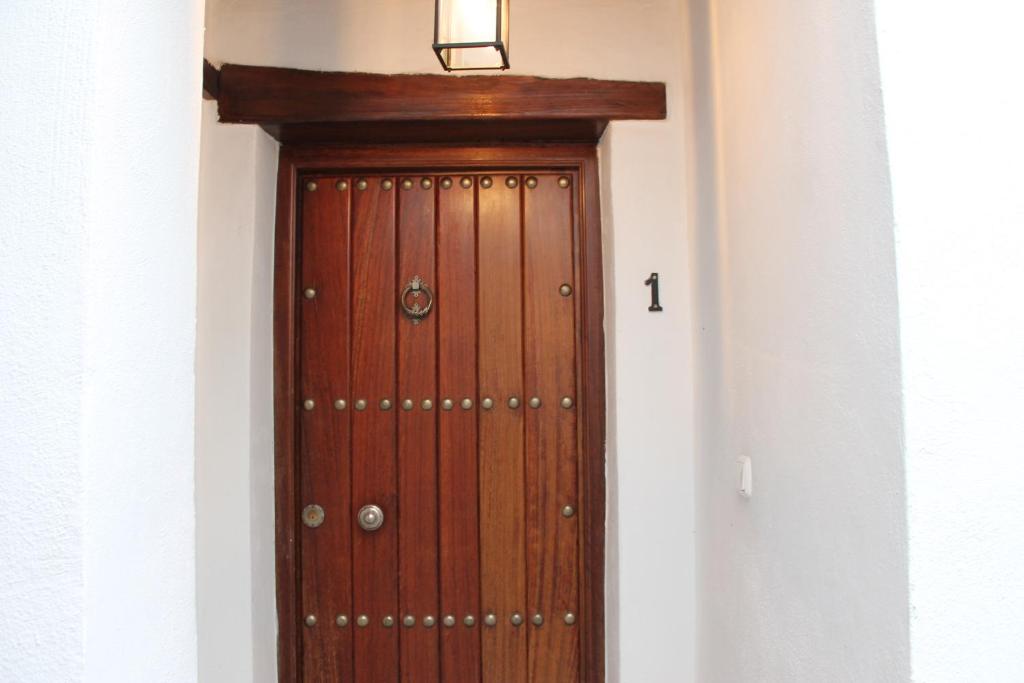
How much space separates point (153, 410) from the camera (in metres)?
1.04

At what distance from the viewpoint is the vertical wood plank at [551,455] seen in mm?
2041

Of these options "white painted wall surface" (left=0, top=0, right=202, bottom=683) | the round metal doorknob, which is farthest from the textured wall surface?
the round metal doorknob

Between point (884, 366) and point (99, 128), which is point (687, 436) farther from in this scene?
point (99, 128)

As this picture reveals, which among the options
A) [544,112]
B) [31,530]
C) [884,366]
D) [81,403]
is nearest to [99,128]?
[81,403]

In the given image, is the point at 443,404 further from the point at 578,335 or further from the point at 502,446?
the point at 578,335

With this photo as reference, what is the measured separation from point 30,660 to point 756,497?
47.0 inches

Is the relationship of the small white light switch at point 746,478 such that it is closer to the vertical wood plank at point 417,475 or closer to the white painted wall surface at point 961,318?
the white painted wall surface at point 961,318

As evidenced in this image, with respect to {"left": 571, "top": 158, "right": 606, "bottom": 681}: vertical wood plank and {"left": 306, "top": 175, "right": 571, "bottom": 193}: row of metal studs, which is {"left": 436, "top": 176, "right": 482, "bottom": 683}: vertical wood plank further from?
{"left": 571, "top": 158, "right": 606, "bottom": 681}: vertical wood plank

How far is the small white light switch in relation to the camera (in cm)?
149

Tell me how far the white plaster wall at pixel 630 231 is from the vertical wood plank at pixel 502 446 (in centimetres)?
25

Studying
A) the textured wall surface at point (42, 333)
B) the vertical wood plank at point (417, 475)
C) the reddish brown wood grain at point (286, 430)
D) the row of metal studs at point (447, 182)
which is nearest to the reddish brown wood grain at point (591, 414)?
the row of metal studs at point (447, 182)

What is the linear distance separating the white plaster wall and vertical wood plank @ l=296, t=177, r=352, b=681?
16 centimetres

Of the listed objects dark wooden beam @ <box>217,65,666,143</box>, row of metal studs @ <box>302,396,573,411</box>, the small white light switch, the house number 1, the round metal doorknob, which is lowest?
Answer: the round metal doorknob

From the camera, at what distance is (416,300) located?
6.84 ft
